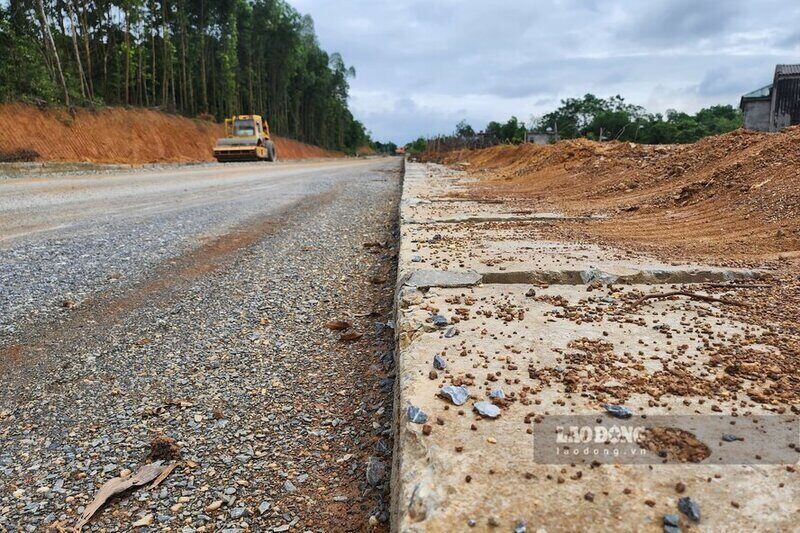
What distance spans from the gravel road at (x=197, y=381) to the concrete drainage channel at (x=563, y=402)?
1.09 feet

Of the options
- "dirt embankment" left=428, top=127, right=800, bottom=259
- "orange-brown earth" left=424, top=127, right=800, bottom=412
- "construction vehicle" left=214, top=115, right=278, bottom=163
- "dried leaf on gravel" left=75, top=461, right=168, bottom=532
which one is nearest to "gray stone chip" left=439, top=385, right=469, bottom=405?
"orange-brown earth" left=424, top=127, right=800, bottom=412

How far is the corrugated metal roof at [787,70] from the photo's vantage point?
55.7 feet

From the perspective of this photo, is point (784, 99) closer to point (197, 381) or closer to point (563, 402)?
point (563, 402)

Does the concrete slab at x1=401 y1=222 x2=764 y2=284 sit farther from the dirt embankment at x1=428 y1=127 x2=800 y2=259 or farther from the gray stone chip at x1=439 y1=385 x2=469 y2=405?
the gray stone chip at x1=439 y1=385 x2=469 y2=405

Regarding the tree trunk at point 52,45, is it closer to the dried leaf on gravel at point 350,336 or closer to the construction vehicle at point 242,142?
the construction vehicle at point 242,142

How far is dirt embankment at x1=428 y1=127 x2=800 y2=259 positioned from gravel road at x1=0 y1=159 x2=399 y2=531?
2.45 m

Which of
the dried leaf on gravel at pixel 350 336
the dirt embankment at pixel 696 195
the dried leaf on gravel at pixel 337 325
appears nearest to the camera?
the dried leaf on gravel at pixel 350 336

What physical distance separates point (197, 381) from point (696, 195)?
553cm

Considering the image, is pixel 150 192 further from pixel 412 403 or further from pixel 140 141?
A: pixel 140 141

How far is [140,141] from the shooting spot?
91.3ft

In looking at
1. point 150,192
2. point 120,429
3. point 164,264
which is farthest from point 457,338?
point 150,192

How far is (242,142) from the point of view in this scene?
1029 inches

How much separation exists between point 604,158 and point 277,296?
786 centimetres

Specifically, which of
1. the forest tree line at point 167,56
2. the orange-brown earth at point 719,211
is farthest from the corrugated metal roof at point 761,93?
the forest tree line at point 167,56
